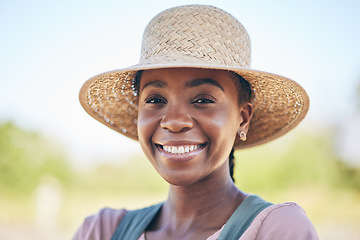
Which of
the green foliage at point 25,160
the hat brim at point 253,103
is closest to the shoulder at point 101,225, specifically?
the hat brim at point 253,103

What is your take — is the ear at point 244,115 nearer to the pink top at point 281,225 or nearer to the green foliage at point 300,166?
the pink top at point 281,225

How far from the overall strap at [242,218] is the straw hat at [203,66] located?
0.53 meters

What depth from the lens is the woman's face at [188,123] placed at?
1584mm

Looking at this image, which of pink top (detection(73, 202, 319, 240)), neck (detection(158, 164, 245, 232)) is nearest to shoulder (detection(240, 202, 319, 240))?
pink top (detection(73, 202, 319, 240))

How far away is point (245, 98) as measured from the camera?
6.20ft

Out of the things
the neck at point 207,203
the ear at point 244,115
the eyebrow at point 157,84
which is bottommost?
the neck at point 207,203

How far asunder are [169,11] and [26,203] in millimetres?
10136

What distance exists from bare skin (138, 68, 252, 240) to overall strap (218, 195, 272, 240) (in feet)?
0.39

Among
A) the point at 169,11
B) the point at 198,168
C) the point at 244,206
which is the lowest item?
the point at 244,206

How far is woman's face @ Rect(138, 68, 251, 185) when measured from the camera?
1.58m

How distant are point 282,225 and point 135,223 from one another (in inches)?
31.1

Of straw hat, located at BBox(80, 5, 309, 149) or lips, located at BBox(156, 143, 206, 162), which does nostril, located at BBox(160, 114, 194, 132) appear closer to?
lips, located at BBox(156, 143, 206, 162)

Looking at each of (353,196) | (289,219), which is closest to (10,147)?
(353,196)

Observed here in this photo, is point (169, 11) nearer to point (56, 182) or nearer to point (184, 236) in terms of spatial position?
point (184, 236)
